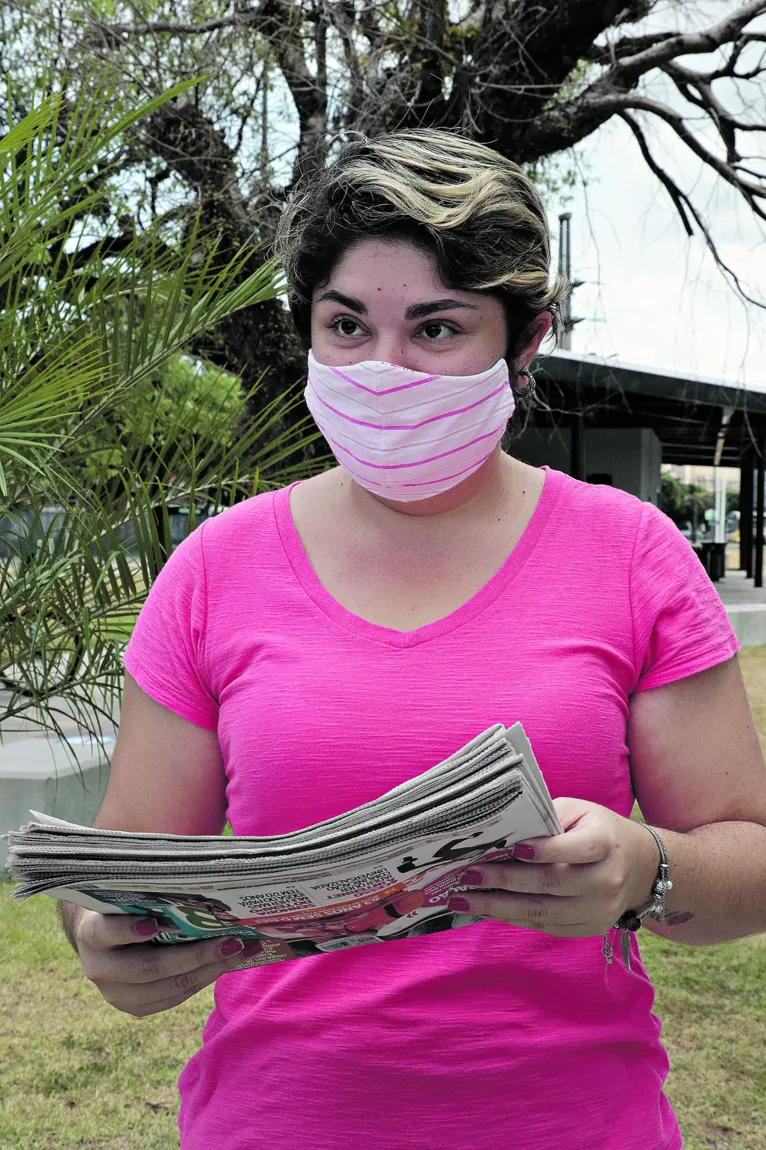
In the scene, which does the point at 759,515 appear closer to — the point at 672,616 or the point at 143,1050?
the point at 143,1050

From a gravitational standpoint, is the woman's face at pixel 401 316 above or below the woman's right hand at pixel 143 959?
above

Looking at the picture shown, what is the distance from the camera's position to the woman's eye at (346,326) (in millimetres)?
1278

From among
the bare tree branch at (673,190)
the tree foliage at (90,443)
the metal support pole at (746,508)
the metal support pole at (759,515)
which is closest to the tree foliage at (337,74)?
the bare tree branch at (673,190)

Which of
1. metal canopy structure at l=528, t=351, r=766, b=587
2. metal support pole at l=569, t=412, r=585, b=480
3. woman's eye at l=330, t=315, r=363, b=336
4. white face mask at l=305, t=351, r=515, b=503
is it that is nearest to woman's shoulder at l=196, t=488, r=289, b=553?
white face mask at l=305, t=351, r=515, b=503

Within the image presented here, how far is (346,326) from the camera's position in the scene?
1.29m

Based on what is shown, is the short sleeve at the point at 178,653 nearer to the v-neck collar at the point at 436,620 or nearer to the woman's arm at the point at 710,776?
the v-neck collar at the point at 436,620

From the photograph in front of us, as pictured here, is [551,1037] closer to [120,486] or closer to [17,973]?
[120,486]

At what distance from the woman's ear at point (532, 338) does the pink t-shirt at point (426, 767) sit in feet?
0.87

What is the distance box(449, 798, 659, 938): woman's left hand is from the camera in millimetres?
955

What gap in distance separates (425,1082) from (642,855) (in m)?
0.33

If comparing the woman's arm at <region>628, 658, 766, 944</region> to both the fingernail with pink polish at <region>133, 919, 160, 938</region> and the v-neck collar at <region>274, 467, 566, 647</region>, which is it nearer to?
the v-neck collar at <region>274, 467, 566, 647</region>

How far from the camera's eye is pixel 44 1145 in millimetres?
3150

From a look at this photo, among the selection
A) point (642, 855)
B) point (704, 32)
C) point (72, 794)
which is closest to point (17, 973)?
point (72, 794)

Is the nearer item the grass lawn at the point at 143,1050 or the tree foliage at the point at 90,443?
the tree foliage at the point at 90,443
